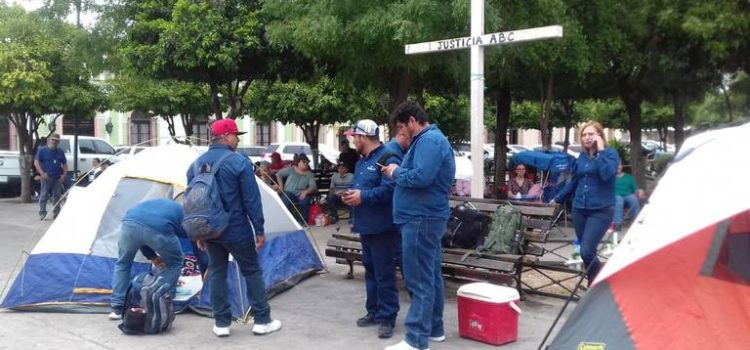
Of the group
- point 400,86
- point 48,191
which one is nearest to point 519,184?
point 400,86

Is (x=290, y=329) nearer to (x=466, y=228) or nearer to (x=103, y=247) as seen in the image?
(x=466, y=228)

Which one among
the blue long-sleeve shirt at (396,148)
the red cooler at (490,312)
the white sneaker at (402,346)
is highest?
the blue long-sleeve shirt at (396,148)

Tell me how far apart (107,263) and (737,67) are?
1447 centimetres

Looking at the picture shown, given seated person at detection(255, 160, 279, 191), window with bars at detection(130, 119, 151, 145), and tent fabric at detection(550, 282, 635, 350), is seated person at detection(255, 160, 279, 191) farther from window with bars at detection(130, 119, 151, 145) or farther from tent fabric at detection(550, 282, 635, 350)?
window with bars at detection(130, 119, 151, 145)

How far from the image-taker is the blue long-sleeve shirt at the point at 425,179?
5121 mm

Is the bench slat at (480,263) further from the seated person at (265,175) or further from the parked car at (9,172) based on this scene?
the parked car at (9,172)

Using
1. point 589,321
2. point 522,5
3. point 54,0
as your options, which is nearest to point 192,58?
point 54,0

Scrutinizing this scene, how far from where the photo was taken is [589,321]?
4.31m

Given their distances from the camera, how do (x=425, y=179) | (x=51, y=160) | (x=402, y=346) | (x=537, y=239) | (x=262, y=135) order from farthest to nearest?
(x=262, y=135) < (x=51, y=160) < (x=537, y=239) < (x=402, y=346) < (x=425, y=179)

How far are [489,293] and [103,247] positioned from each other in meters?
3.62

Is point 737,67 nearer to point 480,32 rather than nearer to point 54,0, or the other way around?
point 480,32

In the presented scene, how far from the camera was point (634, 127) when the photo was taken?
671 inches

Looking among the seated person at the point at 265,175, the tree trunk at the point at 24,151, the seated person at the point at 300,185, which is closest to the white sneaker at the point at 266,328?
the seated person at the point at 265,175

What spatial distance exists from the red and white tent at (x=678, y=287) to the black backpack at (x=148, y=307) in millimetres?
3288
